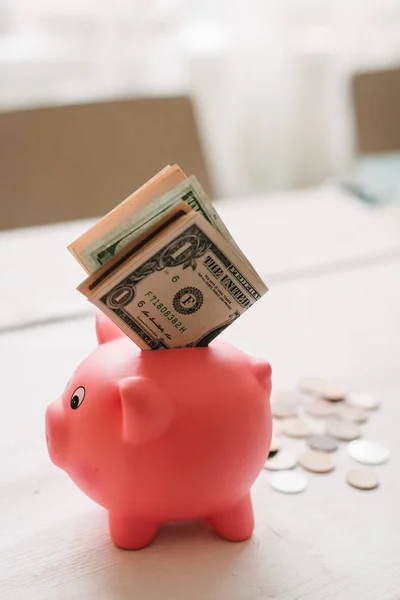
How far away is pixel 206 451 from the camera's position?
0.50 metres

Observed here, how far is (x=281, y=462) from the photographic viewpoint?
0.67 meters

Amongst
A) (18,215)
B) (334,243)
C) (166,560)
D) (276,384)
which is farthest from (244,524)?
(18,215)

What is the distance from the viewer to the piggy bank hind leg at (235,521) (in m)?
0.56

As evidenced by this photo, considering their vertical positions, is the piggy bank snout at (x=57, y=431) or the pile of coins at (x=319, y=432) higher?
the piggy bank snout at (x=57, y=431)

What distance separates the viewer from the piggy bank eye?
1.71 feet

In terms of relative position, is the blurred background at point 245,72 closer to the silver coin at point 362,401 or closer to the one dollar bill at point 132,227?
the silver coin at point 362,401

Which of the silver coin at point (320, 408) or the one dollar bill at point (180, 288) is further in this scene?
the silver coin at point (320, 408)

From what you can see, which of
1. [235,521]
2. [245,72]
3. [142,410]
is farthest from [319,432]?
[245,72]

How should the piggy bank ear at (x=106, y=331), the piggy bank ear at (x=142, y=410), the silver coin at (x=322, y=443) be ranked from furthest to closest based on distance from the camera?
the silver coin at (x=322, y=443) → the piggy bank ear at (x=106, y=331) → the piggy bank ear at (x=142, y=410)

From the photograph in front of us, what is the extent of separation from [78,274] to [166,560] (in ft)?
2.02

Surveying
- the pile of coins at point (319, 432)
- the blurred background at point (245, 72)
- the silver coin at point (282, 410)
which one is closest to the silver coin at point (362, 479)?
the pile of coins at point (319, 432)

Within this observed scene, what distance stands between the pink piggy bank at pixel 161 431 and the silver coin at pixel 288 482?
3.8 inches

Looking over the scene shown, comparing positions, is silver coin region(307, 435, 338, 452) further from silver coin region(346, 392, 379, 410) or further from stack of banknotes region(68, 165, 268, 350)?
stack of banknotes region(68, 165, 268, 350)

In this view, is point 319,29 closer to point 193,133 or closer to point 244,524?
point 193,133
